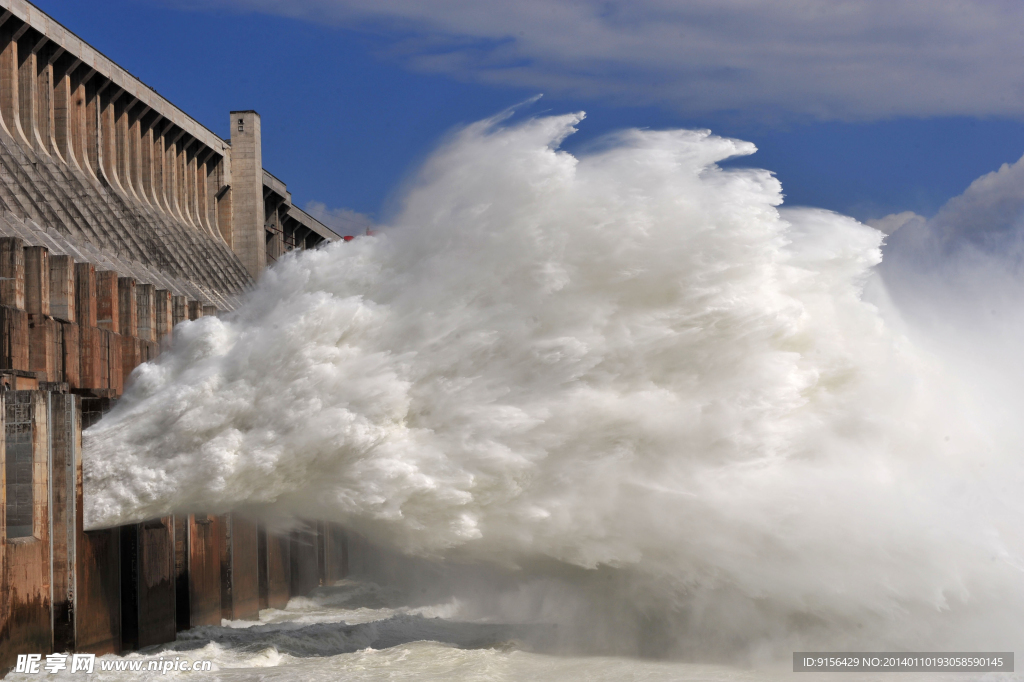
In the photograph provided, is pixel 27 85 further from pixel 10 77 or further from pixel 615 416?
pixel 615 416

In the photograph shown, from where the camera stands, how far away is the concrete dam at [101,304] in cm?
1927

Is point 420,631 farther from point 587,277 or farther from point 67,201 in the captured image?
point 67,201

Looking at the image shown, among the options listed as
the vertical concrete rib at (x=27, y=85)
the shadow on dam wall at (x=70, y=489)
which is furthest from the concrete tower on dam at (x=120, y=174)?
the shadow on dam wall at (x=70, y=489)

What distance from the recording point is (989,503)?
2062 centimetres

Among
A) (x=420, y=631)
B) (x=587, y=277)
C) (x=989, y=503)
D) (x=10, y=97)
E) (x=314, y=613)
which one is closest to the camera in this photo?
(x=587, y=277)

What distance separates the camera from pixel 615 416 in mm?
19250

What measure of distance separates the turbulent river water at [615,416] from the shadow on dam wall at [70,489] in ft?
3.42

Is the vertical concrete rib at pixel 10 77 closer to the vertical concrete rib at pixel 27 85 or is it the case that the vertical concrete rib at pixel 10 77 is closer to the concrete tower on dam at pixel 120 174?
the concrete tower on dam at pixel 120 174

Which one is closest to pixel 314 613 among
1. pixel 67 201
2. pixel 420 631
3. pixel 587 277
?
pixel 420 631

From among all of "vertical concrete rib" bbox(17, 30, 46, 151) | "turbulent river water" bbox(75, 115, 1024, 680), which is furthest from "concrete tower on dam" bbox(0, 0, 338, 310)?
"turbulent river water" bbox(75, 115, 1024, 680)

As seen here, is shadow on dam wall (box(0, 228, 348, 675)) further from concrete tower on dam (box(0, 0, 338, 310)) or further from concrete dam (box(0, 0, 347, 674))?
concrete tower on dam (box(0, 0, 338, 310))

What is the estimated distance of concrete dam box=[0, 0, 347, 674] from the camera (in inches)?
758

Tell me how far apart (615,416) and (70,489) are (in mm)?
10764

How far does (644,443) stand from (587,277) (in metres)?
3.36
